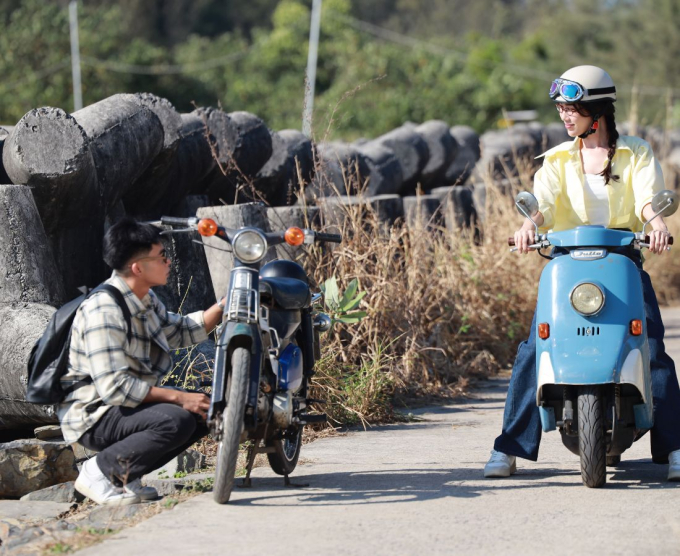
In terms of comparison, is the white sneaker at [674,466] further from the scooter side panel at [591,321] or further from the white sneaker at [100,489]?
the white sneaker at [100,489]

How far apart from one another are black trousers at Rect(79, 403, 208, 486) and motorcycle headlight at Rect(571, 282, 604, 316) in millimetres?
1564

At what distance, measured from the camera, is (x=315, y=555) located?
3918 millimetres

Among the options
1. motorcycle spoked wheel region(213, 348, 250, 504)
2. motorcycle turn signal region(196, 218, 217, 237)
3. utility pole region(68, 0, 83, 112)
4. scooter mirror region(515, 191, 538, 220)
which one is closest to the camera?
motorcycle spoked wheel region(213, 348, 250, 504)

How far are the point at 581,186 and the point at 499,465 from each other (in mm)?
1237

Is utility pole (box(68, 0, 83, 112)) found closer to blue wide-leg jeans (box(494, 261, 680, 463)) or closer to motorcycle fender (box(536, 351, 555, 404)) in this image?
blue wide-leg jeans (box(494, 261, 680, 463))

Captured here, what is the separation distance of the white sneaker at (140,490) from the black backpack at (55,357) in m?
0.43

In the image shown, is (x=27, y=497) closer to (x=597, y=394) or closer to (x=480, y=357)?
(x=597, y=394)

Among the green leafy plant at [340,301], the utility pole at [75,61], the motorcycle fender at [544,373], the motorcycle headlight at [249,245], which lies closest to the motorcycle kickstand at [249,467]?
the motorcycle headlight at [249,245]

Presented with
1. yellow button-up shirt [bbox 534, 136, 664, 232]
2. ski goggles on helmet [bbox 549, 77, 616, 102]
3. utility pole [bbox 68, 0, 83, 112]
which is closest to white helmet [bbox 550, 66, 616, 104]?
ski goggles on helmet [bbox 549, 77, 616, 102]

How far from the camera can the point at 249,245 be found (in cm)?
461

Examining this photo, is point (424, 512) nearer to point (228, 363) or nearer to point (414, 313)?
point (228, 363)

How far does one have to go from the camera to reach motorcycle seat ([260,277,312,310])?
4824 millimetres

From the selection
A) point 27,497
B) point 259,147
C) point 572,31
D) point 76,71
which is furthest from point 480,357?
point 572,31

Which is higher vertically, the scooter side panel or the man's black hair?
the man's black hair
